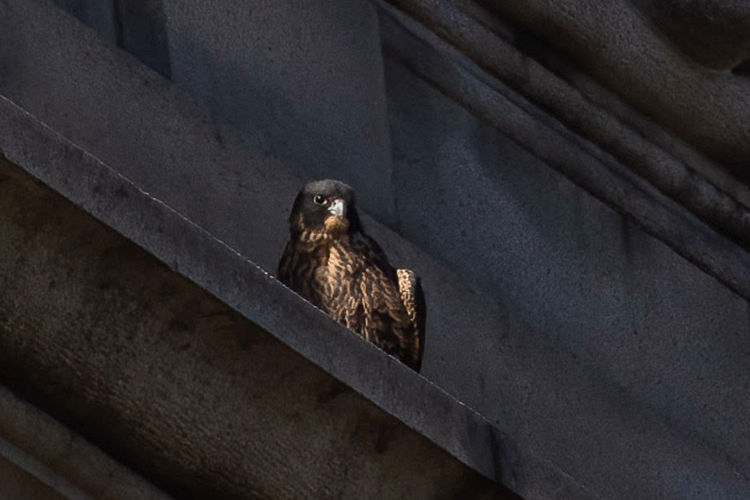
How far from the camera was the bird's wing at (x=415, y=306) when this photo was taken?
5.25m

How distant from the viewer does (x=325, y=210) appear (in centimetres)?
529

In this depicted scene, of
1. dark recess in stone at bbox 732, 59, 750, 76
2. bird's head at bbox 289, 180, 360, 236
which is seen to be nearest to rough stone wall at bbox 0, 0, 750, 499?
bird's head at bbox 289, 180, 360, 236

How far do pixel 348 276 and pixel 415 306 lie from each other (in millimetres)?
153

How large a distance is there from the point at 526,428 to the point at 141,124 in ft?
3.60

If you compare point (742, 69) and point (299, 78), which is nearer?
point (299, 78)

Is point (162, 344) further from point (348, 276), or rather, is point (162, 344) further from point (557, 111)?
point (557, 111)

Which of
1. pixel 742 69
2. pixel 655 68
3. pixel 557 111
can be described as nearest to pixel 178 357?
pixel 557 111

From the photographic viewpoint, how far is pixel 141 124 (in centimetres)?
540

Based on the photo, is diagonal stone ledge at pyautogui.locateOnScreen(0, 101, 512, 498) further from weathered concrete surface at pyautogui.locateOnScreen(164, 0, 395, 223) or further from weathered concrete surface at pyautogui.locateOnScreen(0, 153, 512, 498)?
weathered concrete surface at pyautogui.locateOnScreen(164, 0, 395, 223)

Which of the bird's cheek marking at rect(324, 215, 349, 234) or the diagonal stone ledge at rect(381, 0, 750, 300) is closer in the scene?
the bird's cheek marking at rect(324, 215, 349, 234)

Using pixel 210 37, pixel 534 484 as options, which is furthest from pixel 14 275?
pixel 210 37

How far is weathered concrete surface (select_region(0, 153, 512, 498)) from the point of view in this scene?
4.22m

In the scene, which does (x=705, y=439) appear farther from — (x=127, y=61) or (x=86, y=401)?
(x=86, y=401)

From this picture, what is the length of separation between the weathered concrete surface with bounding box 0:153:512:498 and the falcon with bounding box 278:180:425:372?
28.2 inches
